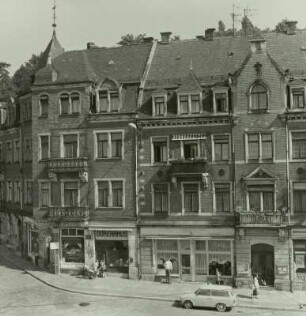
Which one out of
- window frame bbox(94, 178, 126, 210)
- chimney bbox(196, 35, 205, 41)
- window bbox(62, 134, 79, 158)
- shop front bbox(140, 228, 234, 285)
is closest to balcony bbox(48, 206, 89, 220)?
window frame bbox(94, 178, 126, 210)

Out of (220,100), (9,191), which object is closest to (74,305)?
(220,100)

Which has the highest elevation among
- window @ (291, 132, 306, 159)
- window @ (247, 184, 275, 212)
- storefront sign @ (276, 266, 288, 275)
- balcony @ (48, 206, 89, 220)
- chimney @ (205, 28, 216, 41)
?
chimney @ (205, 28, 216, 41)

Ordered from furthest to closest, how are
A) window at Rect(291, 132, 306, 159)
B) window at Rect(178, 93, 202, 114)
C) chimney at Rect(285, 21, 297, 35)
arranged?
chimney at Rect(285, 21, 297, 35), window at Rect(178, 93, 202, 114), window at Rect(291, 132, 306, 159)

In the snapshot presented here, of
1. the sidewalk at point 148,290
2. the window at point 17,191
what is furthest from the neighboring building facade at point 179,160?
the window at point 17,191

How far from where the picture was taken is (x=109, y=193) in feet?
138

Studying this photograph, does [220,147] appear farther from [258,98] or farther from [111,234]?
[111,234]

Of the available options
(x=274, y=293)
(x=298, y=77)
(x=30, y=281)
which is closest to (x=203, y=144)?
(x=298, y=77)

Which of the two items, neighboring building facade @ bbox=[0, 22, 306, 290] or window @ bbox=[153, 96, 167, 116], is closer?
neighboring building facade @ bbox=[0, 22, 306, 290]

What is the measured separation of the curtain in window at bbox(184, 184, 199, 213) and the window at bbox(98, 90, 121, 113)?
28.4 feet

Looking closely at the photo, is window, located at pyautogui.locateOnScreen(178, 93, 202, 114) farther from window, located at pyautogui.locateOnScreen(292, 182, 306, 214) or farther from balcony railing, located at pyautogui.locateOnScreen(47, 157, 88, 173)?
window, located at pyautogui.locateOnScreen(292, 182, 306, 214)

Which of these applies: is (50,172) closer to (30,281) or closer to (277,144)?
(30,281)

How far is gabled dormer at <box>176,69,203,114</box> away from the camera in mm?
40438

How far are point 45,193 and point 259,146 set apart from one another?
1837cm

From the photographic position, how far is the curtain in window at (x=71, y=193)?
141ft
